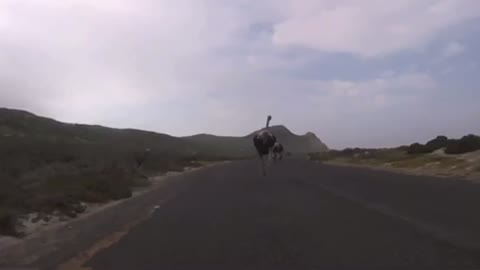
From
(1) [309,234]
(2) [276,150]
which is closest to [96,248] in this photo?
(1) [309,234]

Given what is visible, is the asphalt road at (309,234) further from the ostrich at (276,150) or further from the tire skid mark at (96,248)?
the ostrich at (276,150)

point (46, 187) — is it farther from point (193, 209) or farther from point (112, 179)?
point (193, 209)

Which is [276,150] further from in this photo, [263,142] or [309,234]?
[309,234]

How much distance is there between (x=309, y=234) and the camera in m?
13.7

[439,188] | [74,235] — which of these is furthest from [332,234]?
[439,188]

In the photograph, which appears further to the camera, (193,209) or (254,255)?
(193,209)

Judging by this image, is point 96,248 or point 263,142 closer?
point 96,248

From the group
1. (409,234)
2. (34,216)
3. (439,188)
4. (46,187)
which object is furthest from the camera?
(46,187)

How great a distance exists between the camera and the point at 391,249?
1140 cm

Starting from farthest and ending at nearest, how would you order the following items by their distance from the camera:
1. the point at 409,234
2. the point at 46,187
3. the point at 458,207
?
1. the point at 46,187
2. the point at 458,207
3. the point at 409,234

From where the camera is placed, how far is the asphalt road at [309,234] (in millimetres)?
10656

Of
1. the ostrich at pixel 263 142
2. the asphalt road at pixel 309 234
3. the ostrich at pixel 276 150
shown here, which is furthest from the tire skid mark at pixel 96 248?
the ostrich at pixel 276 150

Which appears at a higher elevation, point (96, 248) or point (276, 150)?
point (276, 150)

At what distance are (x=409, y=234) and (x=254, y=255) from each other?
3.29 m
